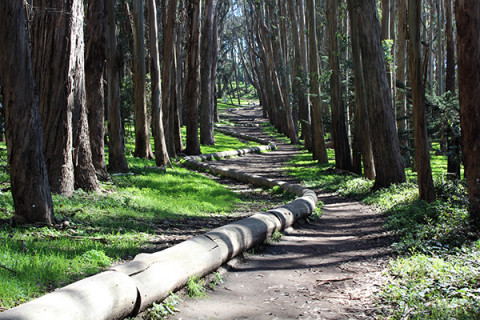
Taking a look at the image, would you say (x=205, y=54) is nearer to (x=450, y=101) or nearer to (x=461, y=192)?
(x=450, y=101)

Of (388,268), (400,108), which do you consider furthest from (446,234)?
(400,108)

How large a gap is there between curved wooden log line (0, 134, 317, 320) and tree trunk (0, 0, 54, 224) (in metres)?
2.22

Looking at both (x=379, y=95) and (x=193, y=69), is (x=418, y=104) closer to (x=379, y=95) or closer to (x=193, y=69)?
(x=379, y=95)

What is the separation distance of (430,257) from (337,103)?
11.8 meters

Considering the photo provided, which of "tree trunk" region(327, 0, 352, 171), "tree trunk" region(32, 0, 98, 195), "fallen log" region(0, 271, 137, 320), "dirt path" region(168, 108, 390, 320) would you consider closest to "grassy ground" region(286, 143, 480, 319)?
"dirt path" region(168, 108, 390, 320)

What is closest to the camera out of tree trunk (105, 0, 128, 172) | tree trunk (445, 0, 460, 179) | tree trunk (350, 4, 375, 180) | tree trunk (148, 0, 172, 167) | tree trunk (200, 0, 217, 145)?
tree trunk (445, 0, 460, 179)

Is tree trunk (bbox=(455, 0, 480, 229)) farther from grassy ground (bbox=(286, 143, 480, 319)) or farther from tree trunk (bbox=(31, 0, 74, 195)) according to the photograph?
tree trunk (bbox=(31, 0, 74, 195))

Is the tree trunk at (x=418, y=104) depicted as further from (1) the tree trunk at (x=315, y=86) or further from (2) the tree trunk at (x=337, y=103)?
(1) the tree trunk at (x=315, y=86)

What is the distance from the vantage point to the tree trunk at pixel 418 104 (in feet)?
27.0

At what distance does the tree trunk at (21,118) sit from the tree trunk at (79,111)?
2.17 meters

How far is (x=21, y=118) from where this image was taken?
19.1ft

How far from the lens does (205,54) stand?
23.9 meters

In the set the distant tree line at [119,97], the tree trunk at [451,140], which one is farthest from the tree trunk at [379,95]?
the tree trunk at [451,140]

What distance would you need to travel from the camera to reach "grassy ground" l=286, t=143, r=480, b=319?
4.09 metres
